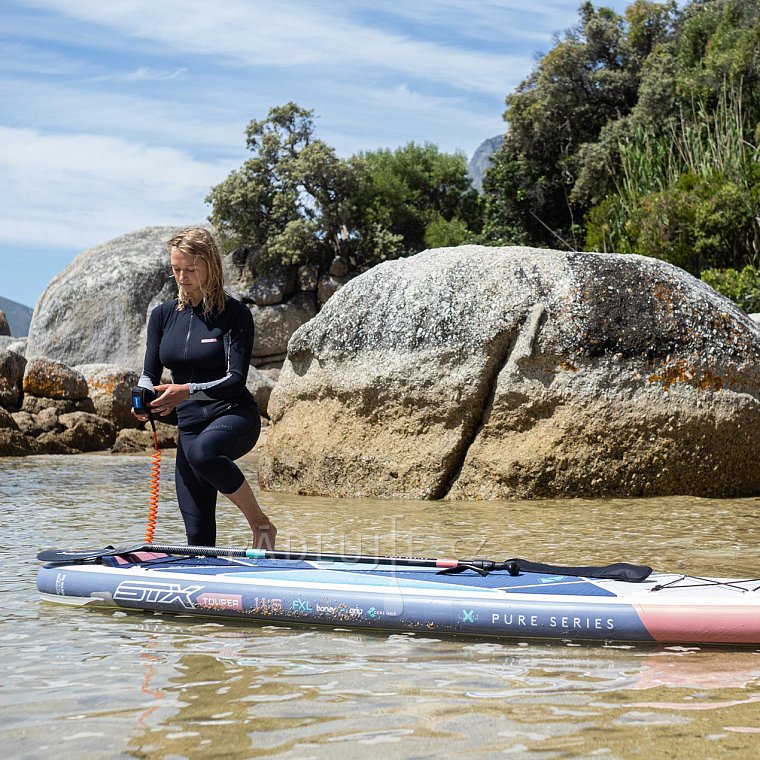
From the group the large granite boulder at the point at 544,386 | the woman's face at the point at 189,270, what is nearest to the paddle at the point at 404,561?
the woman's face at the point at 189,270

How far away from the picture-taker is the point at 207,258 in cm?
491

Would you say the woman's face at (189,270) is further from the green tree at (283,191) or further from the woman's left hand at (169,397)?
the green tree at (283,191)

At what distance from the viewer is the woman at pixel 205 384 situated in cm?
478

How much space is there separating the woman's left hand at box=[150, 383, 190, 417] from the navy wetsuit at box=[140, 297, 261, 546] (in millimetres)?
64

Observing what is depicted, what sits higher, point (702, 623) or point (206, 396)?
point (206, 396)

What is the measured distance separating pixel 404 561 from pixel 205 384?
134 cm

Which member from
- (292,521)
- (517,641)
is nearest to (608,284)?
(292,521)

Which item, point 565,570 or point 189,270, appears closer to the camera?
point 565,570

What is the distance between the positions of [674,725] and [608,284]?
6.44 meters

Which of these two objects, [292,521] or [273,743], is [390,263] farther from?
[273,743]

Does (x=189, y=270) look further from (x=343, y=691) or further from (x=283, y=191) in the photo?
(x=283, y=191)

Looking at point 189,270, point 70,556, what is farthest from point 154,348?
point 70,556

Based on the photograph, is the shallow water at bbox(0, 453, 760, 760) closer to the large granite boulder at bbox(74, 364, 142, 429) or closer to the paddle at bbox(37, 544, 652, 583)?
the paddle at bbox(37, 544, 652, 583)

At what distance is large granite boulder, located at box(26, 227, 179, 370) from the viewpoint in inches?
991
